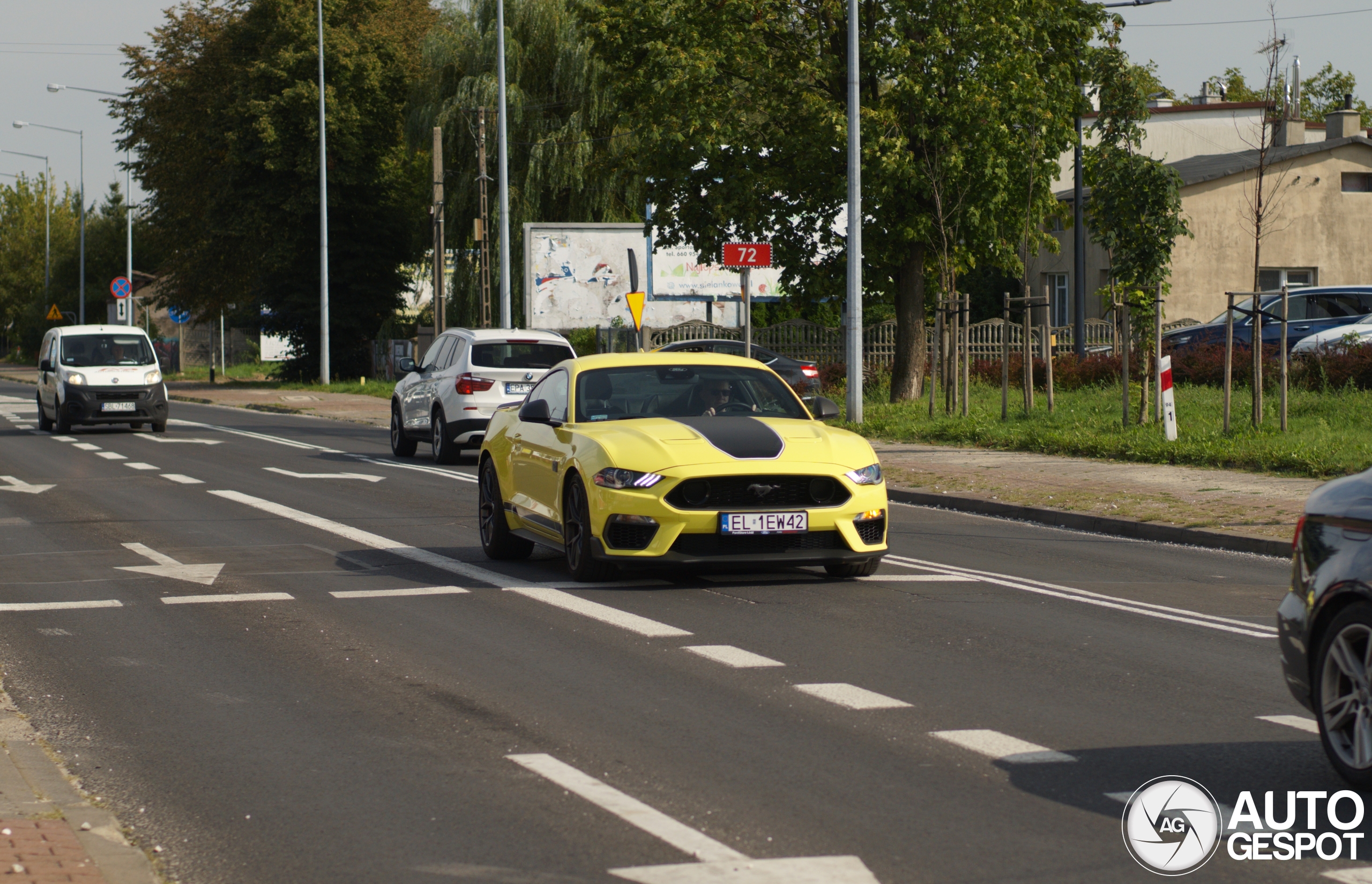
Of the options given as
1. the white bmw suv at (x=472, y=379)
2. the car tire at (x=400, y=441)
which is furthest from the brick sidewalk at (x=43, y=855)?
the car tire at (x=400, y=441)

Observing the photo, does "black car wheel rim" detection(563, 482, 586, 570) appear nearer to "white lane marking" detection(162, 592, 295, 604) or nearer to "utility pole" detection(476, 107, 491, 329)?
"white lane marking" detection(162, 592, 295, 604)

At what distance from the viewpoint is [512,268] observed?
4700 centimetres

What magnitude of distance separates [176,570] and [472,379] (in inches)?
388

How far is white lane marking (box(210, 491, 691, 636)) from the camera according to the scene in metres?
9.20

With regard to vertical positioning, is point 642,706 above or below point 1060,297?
below

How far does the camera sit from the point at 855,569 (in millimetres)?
10977

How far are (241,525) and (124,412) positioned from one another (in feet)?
50.0

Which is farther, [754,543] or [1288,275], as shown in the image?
[1288,275]

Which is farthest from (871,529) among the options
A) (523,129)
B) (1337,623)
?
(523,129)

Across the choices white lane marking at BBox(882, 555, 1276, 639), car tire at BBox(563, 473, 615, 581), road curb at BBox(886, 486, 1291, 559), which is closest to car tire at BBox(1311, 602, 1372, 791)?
white lane marking at BBox(882, 555, 1276, 639)

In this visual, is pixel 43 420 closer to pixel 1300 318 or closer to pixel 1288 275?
pixel 1300 318

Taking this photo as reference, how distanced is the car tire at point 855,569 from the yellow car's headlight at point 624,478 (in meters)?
1.41

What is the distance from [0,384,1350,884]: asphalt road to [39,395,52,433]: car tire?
60.4 feet

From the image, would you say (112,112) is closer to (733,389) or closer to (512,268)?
(512,268)
